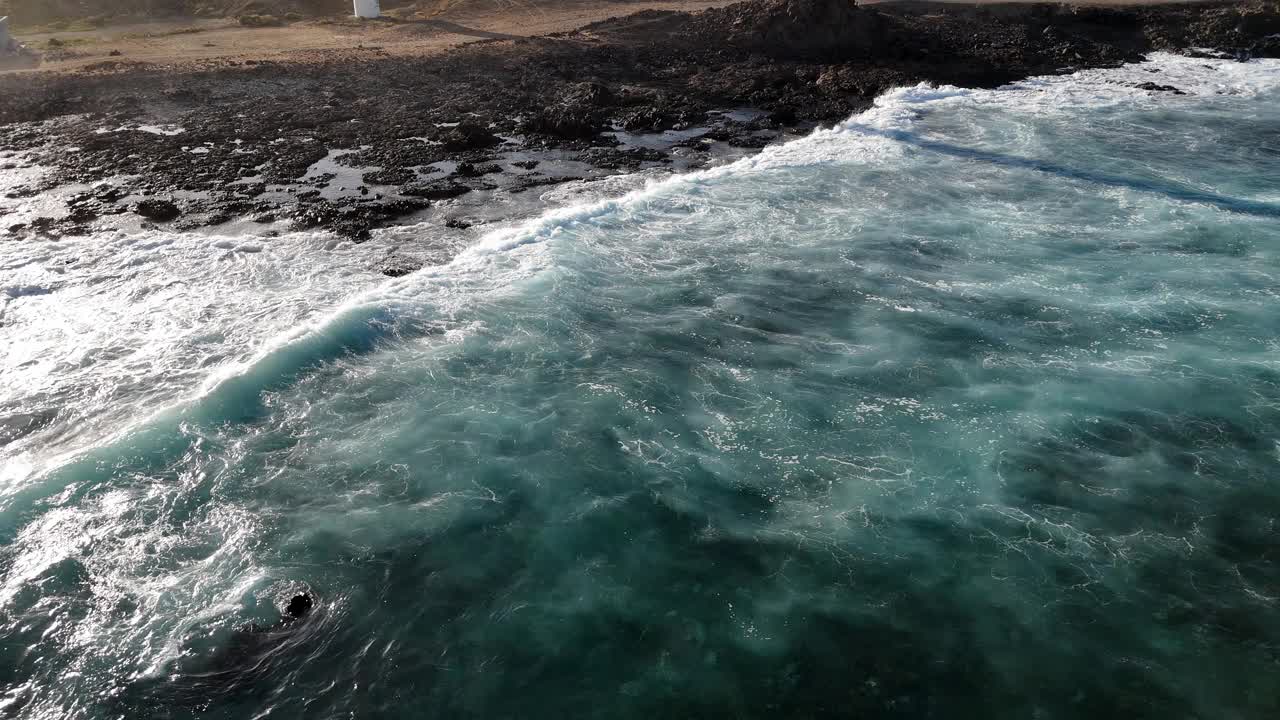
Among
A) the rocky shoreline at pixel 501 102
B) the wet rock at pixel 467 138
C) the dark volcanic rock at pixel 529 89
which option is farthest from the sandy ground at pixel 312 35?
the wet rock at pixel 467 138

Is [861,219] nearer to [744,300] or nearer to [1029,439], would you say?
[744,300]

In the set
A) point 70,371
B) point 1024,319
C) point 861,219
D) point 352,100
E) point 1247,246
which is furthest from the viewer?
point 352,100

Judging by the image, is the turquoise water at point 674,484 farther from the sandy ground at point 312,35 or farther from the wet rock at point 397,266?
the sandy ground at point 312,35

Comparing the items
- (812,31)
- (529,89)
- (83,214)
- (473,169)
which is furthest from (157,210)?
(812,31)

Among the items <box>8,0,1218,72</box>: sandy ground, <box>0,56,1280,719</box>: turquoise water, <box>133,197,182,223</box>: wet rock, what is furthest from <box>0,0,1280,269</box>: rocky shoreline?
<box>0,56,1280,719</box>: turquoise water

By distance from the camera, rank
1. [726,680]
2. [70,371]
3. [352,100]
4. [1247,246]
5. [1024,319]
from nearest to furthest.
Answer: [726,680], [70,371], [1024,319], [1247,246], [352,100]

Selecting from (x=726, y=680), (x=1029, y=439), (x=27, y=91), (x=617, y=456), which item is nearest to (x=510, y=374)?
(x=617, y=456)

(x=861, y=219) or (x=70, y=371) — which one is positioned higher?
(x=861, y=219)
